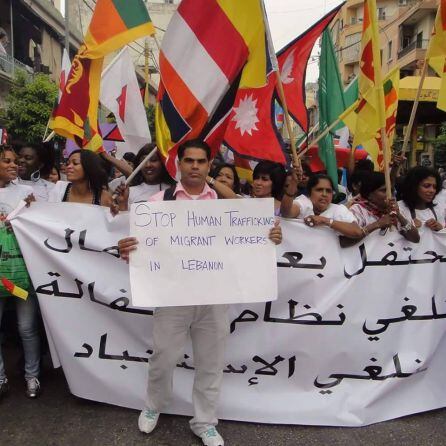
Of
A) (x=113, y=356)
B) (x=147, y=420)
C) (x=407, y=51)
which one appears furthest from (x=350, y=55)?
(x=147, y=420)

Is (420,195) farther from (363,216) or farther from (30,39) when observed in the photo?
(30,39)

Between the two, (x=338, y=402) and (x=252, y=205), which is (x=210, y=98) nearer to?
(x=252, y=205)

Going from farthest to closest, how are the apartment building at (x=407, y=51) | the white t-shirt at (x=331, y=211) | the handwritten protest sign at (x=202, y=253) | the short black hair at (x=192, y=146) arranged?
the apartment building at (x=407, y=51) < the white t-shirt at (x=331, y=211) < the short black hair at (x=192, y=146) < the handwritten protest sign at (x=202, y=253)

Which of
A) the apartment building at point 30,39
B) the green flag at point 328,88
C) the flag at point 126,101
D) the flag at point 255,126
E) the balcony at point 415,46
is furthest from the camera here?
the balcony at point 415,46

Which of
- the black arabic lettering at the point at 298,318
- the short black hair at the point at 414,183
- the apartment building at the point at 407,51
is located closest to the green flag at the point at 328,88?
the short black hair at the point at 414,183

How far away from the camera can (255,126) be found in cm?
396

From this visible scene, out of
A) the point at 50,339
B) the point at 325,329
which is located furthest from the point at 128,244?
the point at 325,329

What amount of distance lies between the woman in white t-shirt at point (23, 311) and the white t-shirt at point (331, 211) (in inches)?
71.1

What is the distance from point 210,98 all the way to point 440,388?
2300mm

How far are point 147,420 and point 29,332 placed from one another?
0.97 metres

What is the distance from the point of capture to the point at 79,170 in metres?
3.34

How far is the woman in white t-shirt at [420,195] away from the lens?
11.7ft

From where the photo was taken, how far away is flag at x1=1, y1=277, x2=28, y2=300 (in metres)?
2.93

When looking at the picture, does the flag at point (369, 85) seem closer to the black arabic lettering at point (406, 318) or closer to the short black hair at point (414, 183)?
the short black hair at point (414, 183)
